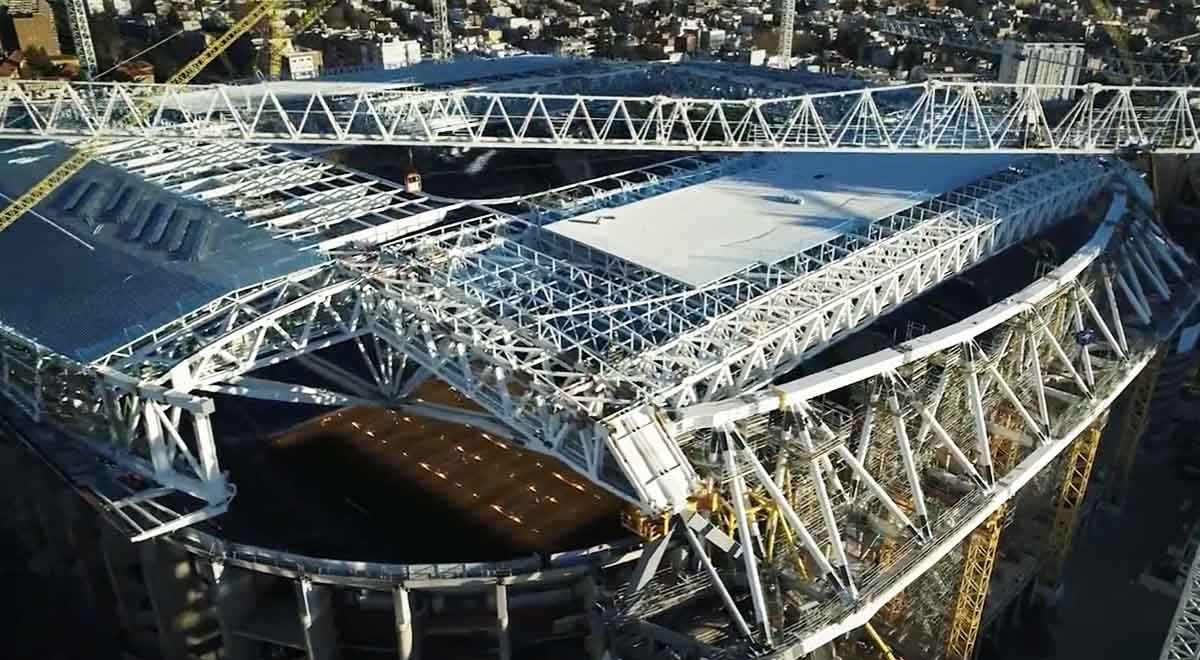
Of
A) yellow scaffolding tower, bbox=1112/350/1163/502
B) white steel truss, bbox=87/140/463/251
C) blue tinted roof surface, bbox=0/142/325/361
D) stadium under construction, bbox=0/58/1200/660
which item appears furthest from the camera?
yellow scaffolding tower, bbox=1112/350/1163/502

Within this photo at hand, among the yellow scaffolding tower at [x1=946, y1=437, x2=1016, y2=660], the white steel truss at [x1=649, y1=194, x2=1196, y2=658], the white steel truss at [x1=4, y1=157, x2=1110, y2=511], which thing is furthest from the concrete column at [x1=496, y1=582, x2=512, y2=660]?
the yellow scaffolding tower at [x1=946, y1=437, x2=1016, y2=660]

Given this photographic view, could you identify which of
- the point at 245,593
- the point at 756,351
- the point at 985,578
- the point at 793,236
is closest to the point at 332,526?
the point at 245,593

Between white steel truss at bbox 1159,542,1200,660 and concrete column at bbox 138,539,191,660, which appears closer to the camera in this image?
white steel truss at bbox 1159,542,1200,660

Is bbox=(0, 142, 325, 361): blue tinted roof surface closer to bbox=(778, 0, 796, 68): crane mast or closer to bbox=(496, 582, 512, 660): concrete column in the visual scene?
bbox=(496, 582, 512, 660): concrete column

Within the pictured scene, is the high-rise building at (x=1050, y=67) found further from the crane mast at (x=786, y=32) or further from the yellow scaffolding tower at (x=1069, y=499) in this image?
the yellow scaffolding tower at (x=1069, y=499)

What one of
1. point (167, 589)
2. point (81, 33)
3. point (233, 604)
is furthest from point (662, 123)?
point (81, 33)

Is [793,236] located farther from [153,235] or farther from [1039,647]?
[153,235]
